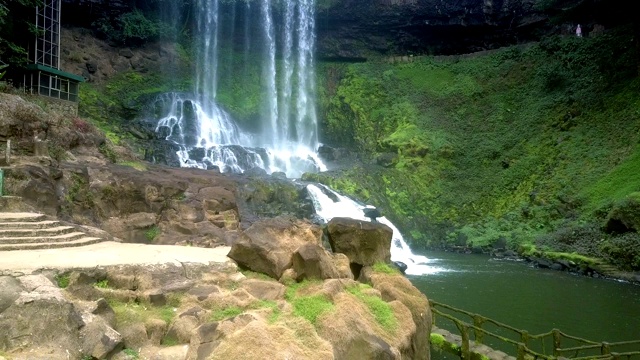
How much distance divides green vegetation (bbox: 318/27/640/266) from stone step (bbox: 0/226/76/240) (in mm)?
17668

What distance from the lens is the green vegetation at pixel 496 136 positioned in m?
24.7

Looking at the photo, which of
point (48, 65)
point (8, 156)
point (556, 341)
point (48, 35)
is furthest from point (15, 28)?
point (556, 341)

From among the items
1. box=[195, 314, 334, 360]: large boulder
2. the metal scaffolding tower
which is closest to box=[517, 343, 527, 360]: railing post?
box=[195, 314, 334, 360]: large boulder

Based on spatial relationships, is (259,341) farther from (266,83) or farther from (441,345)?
(266,83)

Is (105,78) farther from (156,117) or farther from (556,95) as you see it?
(556,95)

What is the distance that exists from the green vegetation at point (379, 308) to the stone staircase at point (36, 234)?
18.1 feet

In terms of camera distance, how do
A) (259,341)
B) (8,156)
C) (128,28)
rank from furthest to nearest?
(128,28), (8,156), (259,341)

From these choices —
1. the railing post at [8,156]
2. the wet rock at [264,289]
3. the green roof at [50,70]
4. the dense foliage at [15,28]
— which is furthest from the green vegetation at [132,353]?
the green roof at [50,70]

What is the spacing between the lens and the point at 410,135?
108ft

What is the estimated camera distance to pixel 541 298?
1475cm

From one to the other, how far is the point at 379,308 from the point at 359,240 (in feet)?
6.05

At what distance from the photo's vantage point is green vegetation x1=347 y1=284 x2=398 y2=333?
584cm

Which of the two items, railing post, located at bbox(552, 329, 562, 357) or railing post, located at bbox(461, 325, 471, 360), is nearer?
railing post, located at bbox(552, 329, 562, 357)

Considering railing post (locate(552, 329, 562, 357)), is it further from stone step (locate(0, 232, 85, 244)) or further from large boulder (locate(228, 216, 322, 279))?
stone step (locate(0, 232, 85, 244))
